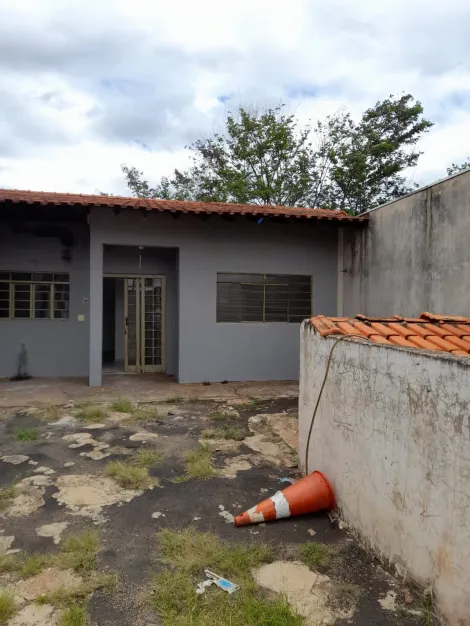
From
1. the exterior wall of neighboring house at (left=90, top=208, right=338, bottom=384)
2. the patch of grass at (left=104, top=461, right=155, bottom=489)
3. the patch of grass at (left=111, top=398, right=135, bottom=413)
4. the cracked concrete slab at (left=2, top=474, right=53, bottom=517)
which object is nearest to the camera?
the cracked concrete slab at (left=2, top=474, right=53, bottom=517)

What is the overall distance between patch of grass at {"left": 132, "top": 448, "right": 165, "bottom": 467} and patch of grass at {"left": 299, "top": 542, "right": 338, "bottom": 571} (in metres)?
1.99

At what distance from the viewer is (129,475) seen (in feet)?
13.4

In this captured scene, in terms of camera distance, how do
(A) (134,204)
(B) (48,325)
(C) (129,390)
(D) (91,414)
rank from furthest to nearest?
(B) (48,325) < (C) (129,390) < (A) (134,204) < (D) (91,414)

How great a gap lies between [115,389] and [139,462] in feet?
12.9

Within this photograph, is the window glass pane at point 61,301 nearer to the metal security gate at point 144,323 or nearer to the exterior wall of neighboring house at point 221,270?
the metal security gate at point 144,323

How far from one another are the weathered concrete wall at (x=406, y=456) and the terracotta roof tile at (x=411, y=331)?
20 cm

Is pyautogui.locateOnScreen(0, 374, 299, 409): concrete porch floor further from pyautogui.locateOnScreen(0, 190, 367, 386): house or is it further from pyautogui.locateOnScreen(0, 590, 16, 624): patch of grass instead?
pyautogui.locateOnScreen(0, 590, 16, 624): patch of grass

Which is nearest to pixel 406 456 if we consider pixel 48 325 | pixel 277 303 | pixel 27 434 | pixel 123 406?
pixel 27 434

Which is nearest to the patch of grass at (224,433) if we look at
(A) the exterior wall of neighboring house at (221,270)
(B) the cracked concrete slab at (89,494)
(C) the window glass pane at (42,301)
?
(B) the cracked concrete slab at (89,494)

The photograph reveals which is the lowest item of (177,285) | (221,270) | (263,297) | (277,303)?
(277,303)

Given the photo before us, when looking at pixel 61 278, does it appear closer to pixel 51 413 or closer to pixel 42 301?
pixel 42 301

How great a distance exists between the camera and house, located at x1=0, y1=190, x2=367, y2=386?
8703 millimetres

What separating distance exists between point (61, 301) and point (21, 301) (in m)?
0.77

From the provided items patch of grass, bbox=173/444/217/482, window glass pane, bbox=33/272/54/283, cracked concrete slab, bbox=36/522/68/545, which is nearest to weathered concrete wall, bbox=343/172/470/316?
Result: patch of grass, bbox=173/444/217/482
